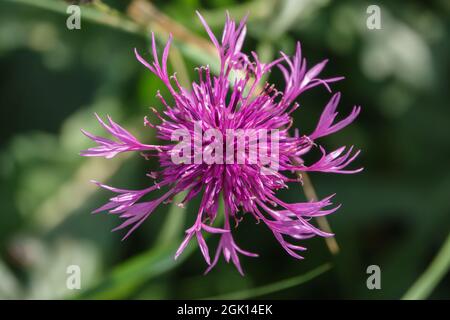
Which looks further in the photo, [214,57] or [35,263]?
[35,263]

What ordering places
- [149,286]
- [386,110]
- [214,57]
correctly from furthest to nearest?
[386,110] < [149,286] < [214,57]

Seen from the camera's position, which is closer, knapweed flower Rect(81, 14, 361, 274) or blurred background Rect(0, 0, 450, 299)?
knapweed flower Rect(81, 14, 361, 274)

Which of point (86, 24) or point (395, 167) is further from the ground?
point (86, 24)

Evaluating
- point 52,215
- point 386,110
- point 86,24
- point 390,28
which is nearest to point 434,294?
point 386,110

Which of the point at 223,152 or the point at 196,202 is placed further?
the point at 196,202

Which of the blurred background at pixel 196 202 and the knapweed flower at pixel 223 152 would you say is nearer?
the knapweed flower at pixel 223 152

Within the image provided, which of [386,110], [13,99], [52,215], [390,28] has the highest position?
[390,28]

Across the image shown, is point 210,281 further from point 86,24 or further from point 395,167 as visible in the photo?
point 86,24
